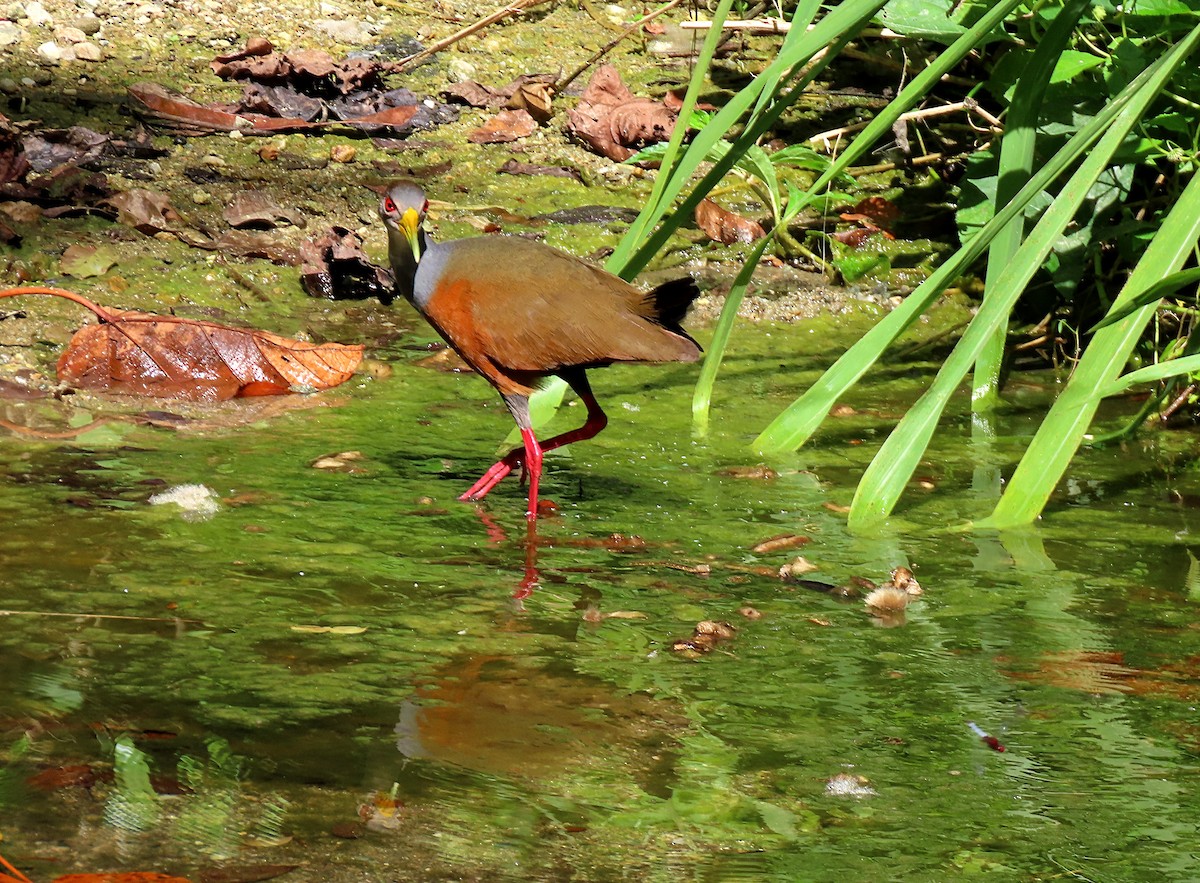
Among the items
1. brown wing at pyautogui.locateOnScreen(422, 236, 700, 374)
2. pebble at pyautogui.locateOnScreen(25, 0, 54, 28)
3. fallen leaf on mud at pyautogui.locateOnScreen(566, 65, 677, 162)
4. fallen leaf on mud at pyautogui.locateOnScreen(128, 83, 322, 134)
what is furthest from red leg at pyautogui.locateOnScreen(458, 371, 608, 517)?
pebble at pyautogui.locateOnScreen(25, 0, 54, 28)

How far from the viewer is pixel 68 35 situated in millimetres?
7191

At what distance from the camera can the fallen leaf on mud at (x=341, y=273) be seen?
5.64 metres

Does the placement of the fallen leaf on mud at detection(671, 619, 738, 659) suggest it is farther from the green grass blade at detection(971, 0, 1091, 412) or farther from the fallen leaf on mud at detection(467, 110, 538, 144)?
the fallen leaf on mud at detection(467, 110, 538, 144)

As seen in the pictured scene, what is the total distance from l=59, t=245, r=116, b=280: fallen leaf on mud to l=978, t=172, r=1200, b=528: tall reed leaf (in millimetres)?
3474

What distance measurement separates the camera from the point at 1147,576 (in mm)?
3686

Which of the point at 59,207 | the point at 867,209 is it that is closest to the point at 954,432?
the point at 867,209

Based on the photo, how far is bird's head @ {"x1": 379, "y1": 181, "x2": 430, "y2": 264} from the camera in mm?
4426

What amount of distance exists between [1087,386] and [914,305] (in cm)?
47

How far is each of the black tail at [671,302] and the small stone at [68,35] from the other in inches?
169

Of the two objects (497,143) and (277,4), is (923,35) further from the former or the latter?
(277,4)

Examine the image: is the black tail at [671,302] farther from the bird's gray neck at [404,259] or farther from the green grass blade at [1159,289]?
the green grass blade at [1159,289]

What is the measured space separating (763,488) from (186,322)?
2003mm

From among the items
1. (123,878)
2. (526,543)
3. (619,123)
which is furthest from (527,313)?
(619,123)

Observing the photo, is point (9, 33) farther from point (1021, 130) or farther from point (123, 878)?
point (123, 878)
